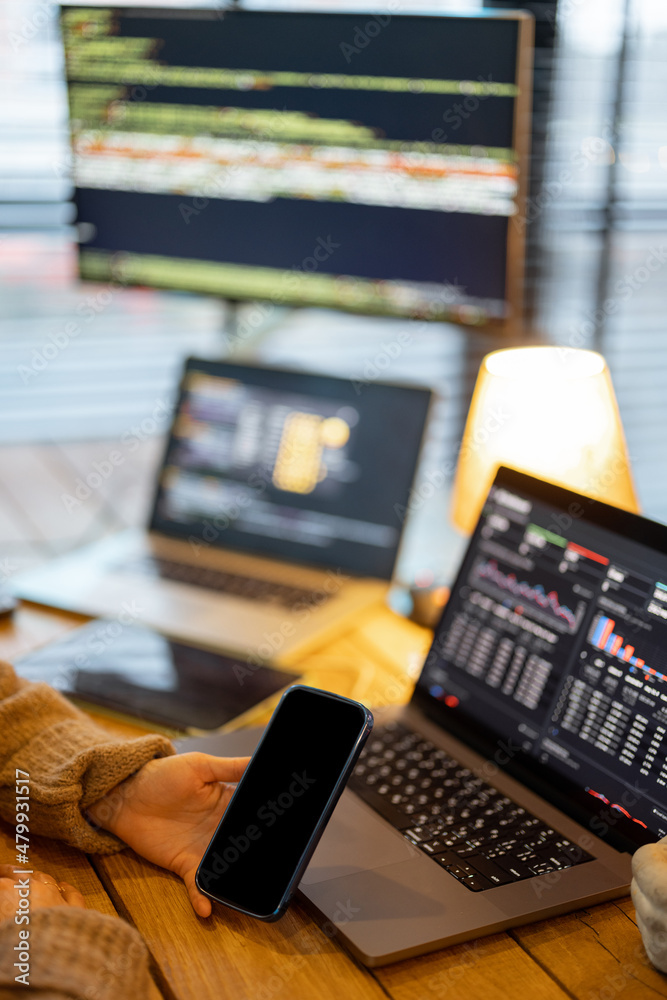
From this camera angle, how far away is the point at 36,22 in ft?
5.97

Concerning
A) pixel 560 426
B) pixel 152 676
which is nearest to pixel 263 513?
pixel 152 676

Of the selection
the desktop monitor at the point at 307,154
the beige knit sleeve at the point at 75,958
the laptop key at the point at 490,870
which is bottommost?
the laptop key at the point at 490,870

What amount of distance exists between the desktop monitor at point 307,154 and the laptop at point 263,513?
0.18 metres

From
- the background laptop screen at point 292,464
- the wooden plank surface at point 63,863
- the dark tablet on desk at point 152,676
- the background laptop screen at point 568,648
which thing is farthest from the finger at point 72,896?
the background laptop screen at point 292,464

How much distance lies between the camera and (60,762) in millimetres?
815

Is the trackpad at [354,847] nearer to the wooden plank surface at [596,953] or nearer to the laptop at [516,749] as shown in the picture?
the laptop at [516,749]

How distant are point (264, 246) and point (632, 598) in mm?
928

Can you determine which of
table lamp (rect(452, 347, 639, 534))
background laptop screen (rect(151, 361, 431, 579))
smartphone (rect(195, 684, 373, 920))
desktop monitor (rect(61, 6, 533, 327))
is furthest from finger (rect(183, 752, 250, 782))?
desktop monitor (rect(61, 6, 533, 327))

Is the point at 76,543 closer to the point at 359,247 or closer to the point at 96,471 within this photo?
the point at 96,471

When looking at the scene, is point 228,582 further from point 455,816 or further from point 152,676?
point 455,816

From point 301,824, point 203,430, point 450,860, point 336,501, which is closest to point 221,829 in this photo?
point 301,824

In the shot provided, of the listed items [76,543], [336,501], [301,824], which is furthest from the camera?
[76,543]

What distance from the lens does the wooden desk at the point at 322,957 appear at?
652 mm

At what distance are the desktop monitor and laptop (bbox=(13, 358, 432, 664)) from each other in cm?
18
